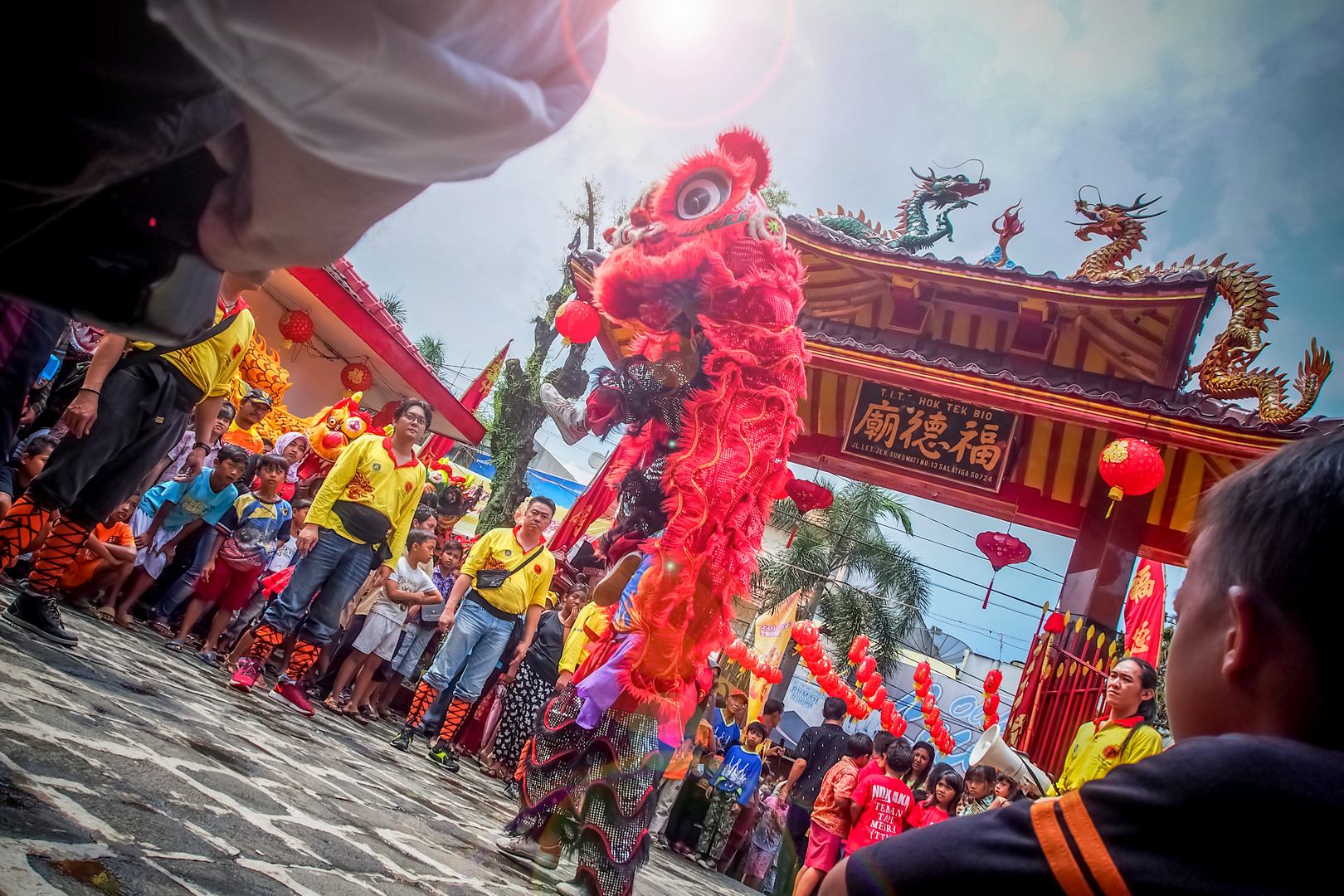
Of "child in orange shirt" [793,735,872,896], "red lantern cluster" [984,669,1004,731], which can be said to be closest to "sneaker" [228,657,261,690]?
"child in orange shirt" [793,735,872,896]

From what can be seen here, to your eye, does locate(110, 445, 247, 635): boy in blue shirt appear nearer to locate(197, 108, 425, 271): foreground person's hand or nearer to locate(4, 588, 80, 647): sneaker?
locate(4, 588, 80, 647): sneaker

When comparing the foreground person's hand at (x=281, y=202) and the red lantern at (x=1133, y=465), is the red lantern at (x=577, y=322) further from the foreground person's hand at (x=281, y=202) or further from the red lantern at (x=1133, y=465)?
the red lantern at (x=1133, y=465)

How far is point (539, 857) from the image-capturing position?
2.58 metres

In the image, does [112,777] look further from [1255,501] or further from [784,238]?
[784,238]

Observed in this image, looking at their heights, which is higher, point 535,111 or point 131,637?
point 535,111

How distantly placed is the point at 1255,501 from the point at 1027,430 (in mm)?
7611

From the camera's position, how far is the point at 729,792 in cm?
802

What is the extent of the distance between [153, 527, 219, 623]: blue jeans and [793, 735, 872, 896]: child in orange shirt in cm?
428

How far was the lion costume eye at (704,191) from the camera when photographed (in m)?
2.60

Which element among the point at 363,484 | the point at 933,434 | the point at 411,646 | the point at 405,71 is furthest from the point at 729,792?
the point at 405,71

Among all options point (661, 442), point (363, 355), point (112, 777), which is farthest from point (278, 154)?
point (363, 355)

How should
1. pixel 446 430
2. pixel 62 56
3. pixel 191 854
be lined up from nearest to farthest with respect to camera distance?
1. pixel 62 56
2. pixel 191 854
3. pixel 446 430

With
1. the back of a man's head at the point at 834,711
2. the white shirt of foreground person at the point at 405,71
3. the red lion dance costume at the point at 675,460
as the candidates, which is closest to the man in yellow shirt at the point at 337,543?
the red lion dance costume at the point at 675,460

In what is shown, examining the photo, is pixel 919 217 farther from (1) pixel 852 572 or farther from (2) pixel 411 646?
(1) pixel 852 572
